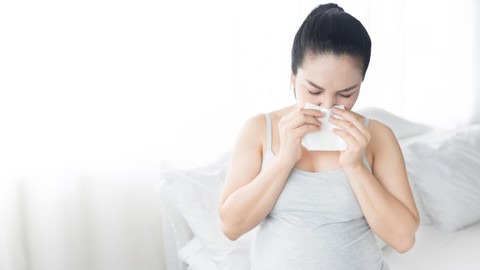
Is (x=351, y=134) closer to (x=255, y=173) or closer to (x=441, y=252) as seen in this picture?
(x=255, y=173)

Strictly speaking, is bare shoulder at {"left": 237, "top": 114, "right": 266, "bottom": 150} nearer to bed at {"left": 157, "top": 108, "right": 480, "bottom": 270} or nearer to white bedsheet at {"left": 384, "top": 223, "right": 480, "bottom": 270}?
bed at {"left": 157, "top": 108, "right": 480, "bottom": 270}

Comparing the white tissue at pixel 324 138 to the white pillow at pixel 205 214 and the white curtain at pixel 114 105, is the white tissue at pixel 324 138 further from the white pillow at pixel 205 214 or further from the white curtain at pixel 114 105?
the white curtain at pixel 114 105

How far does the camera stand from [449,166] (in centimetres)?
223

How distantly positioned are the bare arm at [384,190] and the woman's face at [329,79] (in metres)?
0.06

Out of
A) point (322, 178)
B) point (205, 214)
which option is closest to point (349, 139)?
point (322, 178)

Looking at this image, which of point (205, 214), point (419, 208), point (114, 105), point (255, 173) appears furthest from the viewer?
point (419, 208)

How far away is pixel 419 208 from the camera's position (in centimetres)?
215

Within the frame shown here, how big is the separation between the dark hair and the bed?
776mm

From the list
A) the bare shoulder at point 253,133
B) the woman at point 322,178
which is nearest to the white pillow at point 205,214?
the woman at point 322,178

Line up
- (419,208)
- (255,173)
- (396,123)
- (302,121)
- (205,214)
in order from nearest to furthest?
(302,121) < (255,173) < (205,214) < (419,208) < (396,123)

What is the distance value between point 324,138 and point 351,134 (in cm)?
5

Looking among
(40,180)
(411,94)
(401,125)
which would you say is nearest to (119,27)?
(40,180)

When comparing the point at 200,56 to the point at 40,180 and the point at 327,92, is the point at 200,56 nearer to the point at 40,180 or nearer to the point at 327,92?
the point at 40,180

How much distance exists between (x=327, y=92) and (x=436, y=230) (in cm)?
119
